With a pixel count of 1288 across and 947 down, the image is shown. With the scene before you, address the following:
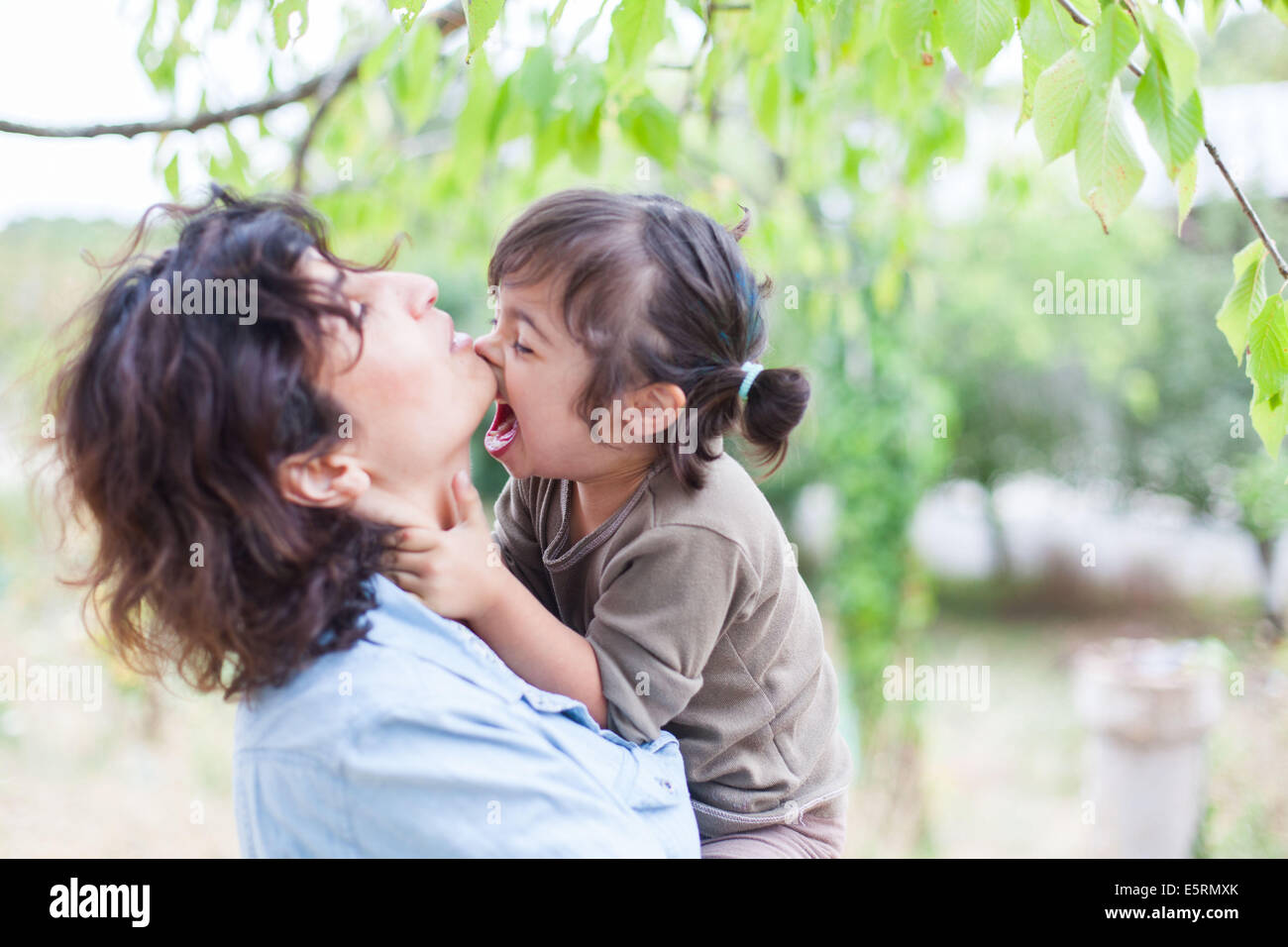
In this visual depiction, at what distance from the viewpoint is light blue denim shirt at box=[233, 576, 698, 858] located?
1.04 metres

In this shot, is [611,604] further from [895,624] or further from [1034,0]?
[895,624]

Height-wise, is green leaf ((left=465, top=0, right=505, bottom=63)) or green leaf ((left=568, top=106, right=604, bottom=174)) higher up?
green leaf ((left=568, top=106, right=604, bottom=174))

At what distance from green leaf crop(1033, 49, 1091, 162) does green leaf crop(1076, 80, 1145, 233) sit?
0.01 metres

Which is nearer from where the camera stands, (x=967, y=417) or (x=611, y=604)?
(x=611, y=604)

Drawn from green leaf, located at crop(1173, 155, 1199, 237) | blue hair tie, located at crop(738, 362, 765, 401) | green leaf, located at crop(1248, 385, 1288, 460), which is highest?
green leaf, located at crop(1173, 155, 1199, 237)

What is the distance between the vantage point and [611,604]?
136cm

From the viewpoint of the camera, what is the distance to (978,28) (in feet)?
3.60

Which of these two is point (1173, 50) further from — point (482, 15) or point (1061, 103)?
point (482, 15)

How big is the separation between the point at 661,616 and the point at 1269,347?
78cm

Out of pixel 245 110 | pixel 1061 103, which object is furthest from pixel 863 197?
pixel 1061 103

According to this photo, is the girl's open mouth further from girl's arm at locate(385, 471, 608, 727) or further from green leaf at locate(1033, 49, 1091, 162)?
green leaf at locate(1033, 49, 1091, 162)

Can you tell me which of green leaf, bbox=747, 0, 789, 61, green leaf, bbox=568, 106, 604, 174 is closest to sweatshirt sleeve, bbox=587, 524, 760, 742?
green leaf, bbox=747, 0, 789, 61
